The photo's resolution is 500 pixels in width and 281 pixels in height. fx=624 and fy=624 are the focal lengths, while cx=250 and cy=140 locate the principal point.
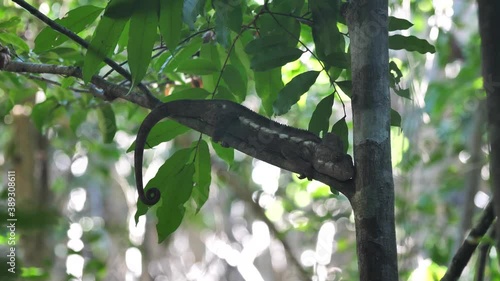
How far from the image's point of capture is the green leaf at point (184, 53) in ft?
4.56

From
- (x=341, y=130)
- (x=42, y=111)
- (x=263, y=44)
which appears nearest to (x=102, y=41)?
(x=263, y=44)

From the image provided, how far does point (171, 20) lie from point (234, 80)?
330 mm

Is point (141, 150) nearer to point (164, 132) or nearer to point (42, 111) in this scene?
point (164, 132)

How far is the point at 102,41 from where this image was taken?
1.11 m

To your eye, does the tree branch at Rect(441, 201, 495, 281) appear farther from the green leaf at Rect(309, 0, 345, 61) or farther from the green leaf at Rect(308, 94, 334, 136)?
the green leaf at Rect(309, 0, 345, 61)

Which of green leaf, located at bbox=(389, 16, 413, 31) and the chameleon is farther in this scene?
green leaf, located at bbox=(389, 16, 413, 31)

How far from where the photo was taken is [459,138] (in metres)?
4.12

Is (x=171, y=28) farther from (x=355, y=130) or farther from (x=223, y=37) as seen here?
(x=355, y=130)

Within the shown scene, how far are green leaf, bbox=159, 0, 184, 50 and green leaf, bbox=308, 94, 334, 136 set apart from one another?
0.39 m

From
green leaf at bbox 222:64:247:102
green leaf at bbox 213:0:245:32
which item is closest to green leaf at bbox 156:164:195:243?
green leaf at bbox 222:64:247:102

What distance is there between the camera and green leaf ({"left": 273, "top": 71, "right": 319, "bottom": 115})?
50.6 inches

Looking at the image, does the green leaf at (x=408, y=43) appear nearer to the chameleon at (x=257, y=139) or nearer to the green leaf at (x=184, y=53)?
the chameleon at (x=257, y=139)

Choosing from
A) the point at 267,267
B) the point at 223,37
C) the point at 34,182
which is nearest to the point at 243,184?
the point at 34,182

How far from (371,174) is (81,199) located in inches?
197
